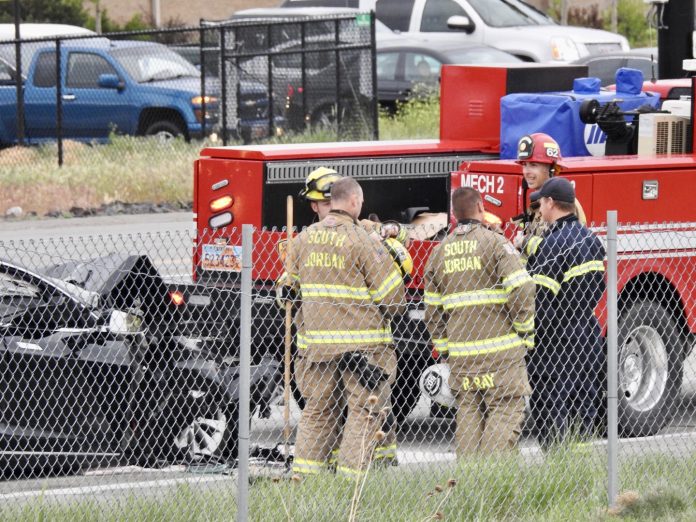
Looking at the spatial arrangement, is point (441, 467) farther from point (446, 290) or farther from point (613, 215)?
point (613, 215)

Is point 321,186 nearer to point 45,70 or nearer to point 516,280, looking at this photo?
point 516,280

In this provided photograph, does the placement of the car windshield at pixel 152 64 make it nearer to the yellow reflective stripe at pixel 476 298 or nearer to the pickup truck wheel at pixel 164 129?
the pickup truck wheel at pixel 164 129

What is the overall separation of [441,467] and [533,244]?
4.87 ft

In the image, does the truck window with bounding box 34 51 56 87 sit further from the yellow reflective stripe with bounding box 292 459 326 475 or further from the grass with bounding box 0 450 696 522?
the grass with bounding box 0 450 696 522

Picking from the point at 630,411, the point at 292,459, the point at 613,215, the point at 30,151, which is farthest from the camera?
the point at 30,151

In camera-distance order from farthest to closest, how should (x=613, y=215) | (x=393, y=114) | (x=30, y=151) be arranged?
(x=393, y=114) → (x=30, y=151) → (x=613, y=215)

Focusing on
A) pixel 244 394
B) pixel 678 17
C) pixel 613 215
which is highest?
pixel 678 17

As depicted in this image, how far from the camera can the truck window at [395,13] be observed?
2536cm

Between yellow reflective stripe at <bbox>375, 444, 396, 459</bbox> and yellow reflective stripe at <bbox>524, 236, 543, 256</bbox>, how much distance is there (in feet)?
4.35

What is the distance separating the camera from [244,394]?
6.12m

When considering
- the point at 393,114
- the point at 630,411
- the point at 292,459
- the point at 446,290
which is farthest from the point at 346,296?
the point at 393,114

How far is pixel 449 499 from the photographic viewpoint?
6809mm

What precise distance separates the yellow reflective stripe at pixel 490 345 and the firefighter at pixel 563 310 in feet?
1.39

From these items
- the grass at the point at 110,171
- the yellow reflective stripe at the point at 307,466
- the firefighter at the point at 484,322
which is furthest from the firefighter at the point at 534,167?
the grass at the point at 110,171
